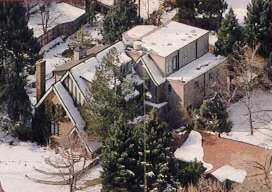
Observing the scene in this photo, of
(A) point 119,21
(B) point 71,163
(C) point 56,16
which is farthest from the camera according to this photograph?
(C) point 56,16

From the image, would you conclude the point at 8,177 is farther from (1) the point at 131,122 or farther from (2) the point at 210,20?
(2) the point at 210,20

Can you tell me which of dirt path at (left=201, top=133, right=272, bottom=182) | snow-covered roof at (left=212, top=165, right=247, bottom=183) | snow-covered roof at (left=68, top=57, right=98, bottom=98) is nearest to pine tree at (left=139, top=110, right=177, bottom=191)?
snow-covered roof at (left=212, top=165, right=247, bottom=183)

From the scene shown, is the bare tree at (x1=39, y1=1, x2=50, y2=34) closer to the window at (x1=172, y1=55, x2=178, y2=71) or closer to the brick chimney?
the window at (x1=172, y1=55, x2=178, y2=71)

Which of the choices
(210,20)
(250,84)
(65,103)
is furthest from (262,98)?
(65,103)

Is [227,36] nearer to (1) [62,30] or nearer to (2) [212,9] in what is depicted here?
(2) [212,9]

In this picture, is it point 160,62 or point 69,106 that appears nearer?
point 69,106

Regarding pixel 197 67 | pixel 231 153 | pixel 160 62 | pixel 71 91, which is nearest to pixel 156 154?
pixel 231 153
